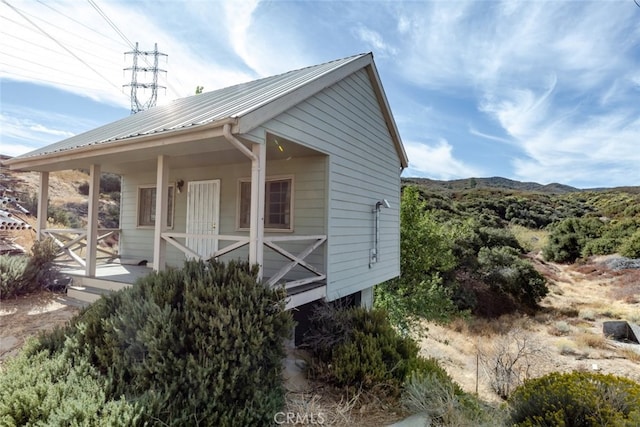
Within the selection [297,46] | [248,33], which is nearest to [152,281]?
[248,33]

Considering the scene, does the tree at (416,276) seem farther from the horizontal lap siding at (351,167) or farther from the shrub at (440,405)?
the shrub at (440,405)

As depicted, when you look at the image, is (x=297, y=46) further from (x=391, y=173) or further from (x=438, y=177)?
(x=438, y=177)

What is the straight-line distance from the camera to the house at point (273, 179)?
4750 mm

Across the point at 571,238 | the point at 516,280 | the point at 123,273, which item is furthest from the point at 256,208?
the point at 571,238

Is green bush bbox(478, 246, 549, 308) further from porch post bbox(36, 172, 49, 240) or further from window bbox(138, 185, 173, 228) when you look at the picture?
porch post bbox(36, 172, 49, 240)

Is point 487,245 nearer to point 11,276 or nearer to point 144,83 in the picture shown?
point 11,276

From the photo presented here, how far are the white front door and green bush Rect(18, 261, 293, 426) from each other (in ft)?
11.2

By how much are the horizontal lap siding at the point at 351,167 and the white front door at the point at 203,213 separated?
292 cm

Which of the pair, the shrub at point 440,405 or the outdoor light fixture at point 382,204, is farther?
the outdoor light fixture at point 382,204

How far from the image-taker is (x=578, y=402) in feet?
11.0

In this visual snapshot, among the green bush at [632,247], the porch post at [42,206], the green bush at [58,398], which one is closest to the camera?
the green bush at [58,398]

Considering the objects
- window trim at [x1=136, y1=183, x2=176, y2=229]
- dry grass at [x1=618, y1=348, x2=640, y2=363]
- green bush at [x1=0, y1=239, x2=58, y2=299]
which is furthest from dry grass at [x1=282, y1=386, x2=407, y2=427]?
dry grass at [x1=618, y1=348, x2=640, y2=363]

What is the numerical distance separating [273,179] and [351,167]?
1.68 metres

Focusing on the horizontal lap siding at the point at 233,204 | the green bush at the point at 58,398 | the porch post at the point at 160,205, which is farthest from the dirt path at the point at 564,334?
the green bush at the point at 58,398
